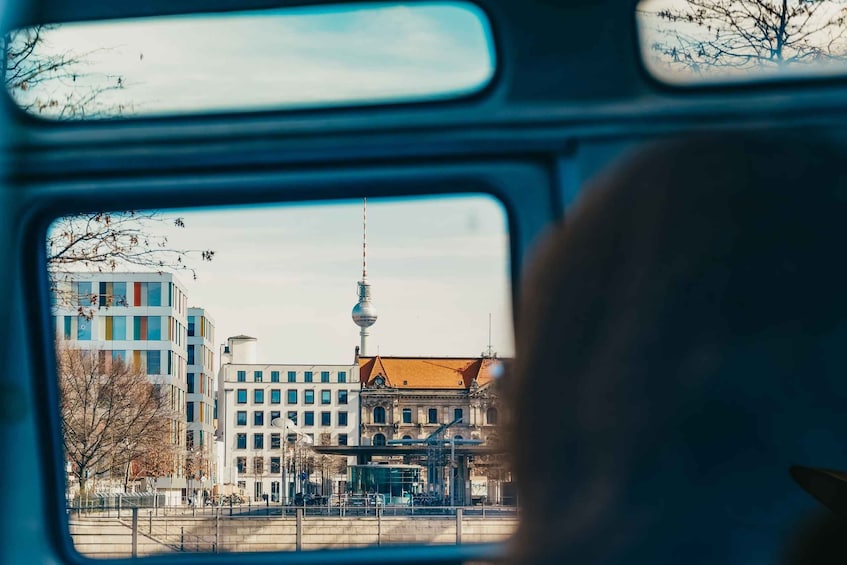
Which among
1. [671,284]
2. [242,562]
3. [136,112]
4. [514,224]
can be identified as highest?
[136,112]

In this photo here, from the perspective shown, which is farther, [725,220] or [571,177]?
[571,177]

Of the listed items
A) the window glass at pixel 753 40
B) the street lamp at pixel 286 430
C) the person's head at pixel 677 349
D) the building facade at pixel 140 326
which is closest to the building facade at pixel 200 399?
the building facade at pixel 140 326

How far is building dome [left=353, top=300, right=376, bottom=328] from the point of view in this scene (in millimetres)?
1887

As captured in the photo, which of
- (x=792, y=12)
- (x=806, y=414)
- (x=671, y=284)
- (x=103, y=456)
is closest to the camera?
(x=671, y=284)

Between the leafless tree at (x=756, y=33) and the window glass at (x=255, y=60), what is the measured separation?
0.38 metres

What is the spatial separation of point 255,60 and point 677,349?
1.34 m

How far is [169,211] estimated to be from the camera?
78.7 inches

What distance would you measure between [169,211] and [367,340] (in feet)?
1.63

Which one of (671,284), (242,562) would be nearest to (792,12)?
(671,284)

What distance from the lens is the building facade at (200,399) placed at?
1.95 metres

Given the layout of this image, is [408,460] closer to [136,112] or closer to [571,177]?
[571,177]

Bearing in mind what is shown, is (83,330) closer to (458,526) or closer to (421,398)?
(421,398)

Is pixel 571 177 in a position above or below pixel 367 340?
above

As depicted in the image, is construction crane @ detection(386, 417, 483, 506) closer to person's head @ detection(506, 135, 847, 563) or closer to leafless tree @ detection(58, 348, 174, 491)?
leafless tree @ detection(58, 348, 174, 491)
